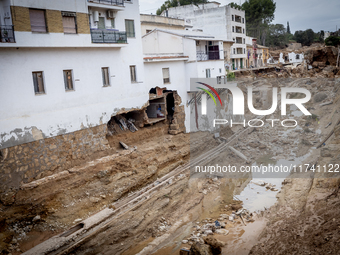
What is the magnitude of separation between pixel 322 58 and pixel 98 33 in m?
51.0

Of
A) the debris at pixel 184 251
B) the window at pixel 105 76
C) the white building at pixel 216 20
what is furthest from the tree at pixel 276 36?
the debris at pixel 184 251

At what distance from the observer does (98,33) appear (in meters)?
17.2

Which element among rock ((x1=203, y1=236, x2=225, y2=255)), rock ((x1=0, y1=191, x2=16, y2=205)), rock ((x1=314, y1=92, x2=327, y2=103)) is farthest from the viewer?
rock ((x1=314, y1=92, x2=327, y2=103))

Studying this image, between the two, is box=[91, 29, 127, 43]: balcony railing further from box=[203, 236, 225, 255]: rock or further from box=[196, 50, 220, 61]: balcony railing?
box=[203, 236, 225, 255]: rock

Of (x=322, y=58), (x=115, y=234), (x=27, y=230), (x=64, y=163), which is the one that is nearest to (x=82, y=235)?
(x=115, y=234)

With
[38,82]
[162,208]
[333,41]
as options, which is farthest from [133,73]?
[333,41]

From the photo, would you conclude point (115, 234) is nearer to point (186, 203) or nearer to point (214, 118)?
point (186, 203)

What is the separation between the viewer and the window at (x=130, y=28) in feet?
64.1

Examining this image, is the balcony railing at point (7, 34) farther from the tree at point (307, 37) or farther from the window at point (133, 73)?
the tree at point (307, 37)

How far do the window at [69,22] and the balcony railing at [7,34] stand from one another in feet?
9.00

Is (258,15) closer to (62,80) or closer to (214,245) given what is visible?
(62,80)

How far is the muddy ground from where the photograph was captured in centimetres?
1301

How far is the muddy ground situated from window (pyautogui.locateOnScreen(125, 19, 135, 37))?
6.58 m

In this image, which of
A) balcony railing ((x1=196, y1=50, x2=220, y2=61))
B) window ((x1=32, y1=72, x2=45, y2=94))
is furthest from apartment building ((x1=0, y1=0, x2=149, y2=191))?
balcony railing ((x1=196, y1=50, x2=220, y2=61))
